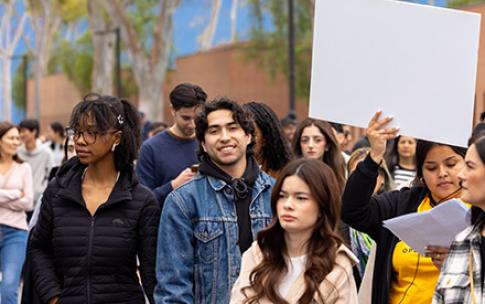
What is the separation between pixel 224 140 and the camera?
5.19 metres

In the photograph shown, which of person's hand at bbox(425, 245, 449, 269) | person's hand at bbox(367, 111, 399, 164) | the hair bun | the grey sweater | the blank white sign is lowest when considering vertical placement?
the grey sweater

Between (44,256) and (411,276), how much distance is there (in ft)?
6.47

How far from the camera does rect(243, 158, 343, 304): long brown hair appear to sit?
174 inches

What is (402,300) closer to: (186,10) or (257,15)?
(257,15)

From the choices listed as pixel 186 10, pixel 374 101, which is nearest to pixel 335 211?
pixel 374 101

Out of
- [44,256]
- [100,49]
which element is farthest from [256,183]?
[100,49]

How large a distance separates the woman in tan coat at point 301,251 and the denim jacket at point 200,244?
46 centimetres

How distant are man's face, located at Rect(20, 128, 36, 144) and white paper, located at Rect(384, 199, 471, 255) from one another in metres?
9.61

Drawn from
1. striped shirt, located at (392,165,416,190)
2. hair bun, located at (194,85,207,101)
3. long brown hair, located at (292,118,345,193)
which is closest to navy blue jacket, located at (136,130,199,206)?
hair bun, located at (194,85,207,101)

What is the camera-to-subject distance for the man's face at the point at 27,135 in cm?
1353

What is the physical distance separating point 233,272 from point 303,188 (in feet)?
2.42

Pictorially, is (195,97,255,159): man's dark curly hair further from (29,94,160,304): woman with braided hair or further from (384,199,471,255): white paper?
(384,199,471,255): white paper

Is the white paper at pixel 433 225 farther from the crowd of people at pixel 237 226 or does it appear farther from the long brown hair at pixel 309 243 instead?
the long brown hair at pixel 309 243

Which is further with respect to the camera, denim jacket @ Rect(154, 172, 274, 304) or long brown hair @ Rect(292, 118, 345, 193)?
long brown hair @ Rect(292, 118, 345, 193)
